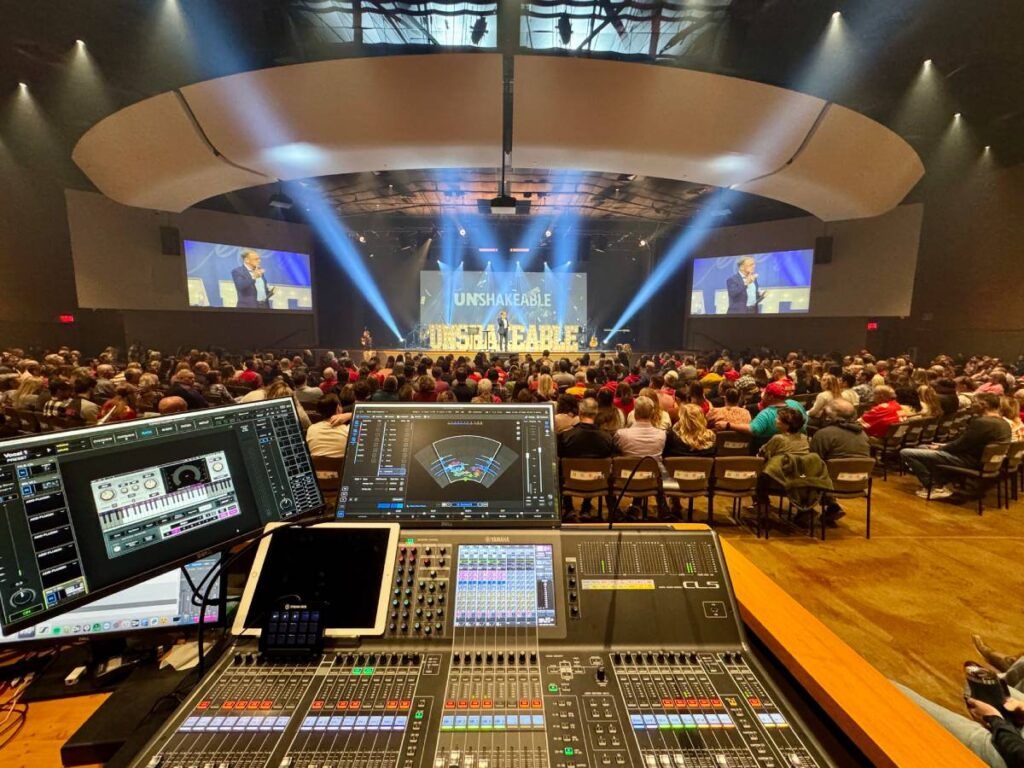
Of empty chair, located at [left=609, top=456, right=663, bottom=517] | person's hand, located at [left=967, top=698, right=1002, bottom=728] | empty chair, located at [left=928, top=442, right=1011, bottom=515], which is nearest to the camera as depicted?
person's hand, located at [left=967, top=698, right=1002, bottom=728]

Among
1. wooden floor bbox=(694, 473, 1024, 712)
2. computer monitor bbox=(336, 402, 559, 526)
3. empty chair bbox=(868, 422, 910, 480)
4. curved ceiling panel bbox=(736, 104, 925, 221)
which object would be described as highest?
curved ceiling panel bbox=(736, 104, 925, 221)

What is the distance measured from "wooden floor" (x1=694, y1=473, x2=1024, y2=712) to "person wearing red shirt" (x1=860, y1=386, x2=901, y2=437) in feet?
3.25

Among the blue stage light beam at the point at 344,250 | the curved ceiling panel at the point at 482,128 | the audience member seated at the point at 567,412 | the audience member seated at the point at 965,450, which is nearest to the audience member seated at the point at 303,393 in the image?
the audience member seated at the point at 567,412

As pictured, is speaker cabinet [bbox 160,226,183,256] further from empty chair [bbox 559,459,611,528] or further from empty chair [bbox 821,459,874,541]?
empty chair [bbox 821,459,874,541]

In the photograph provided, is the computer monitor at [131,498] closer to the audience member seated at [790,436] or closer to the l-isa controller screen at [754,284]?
the audience member seated at [790,436]

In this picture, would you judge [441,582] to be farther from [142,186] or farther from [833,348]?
[833,348]

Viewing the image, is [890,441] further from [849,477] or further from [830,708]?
[830,708]

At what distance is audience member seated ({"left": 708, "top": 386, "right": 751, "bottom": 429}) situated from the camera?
500 centimetres

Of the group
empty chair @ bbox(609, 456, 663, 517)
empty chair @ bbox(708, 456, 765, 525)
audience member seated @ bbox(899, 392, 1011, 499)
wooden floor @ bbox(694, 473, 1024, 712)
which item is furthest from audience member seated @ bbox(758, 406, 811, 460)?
audience member seated @ bbox(899, 392, 1011, 499)

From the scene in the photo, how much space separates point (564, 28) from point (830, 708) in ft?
26.2

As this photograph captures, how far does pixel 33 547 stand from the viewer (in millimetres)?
882

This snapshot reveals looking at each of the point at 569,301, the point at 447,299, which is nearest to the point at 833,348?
the point at 569,301

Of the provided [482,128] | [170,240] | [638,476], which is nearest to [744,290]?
[482,128]

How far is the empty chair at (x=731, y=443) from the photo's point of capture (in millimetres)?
4715
